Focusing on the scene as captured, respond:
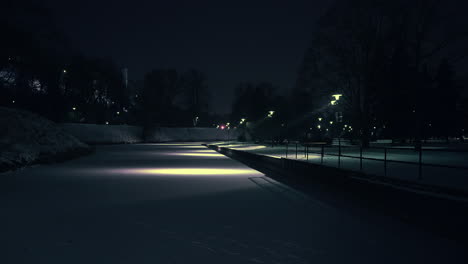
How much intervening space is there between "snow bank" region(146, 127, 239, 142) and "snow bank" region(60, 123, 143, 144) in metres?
4.41

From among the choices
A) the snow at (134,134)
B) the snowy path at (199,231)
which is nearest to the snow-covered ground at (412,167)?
the snowy path at (199,231)

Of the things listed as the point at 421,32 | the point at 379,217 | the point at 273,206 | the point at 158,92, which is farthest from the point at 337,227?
the point at 158,92

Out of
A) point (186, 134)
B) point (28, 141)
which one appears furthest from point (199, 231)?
point (186, 134)

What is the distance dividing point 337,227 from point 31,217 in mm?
5786

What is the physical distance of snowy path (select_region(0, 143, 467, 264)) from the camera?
5.91 metres

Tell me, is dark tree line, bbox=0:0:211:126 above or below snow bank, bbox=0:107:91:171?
above

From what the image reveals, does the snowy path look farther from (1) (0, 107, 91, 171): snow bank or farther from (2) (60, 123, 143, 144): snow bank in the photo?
(2) (60, 123, 143, 144): snow bank

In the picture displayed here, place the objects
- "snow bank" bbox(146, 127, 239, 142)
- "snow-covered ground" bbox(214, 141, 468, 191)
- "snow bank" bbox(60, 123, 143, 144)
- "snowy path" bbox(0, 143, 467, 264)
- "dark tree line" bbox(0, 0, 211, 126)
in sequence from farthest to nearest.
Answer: "snow bank" bbox(146, 127, 239, 142), "snow bank" bbox(60, 123, 143, 144), "dark tree line" bbox(0, 0, 211, 126), "snow-covered ground" bbox(214, 141, 468, 191), "snowy path" bbox(0, 143, 467, 264)

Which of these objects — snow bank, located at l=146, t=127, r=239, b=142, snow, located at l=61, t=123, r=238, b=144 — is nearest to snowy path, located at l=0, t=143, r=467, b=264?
snow, located at l=61, t=123, r=238, b=144

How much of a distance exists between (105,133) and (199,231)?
75.0 meters

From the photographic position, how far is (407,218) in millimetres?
8883

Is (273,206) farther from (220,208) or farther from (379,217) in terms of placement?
(379,217)

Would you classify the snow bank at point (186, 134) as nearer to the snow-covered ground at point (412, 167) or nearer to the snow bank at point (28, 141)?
the snow bank at point (28, 141)

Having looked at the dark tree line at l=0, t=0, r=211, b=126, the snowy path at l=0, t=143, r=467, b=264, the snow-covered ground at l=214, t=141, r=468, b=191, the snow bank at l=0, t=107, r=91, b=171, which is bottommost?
the snowy path at l=0, t=143, r=467, b=264
